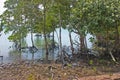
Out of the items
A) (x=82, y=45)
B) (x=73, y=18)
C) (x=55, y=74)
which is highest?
(x=73, y=18)

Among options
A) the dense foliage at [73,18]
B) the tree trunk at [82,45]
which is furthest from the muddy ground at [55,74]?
the tree trunk at [82,45]

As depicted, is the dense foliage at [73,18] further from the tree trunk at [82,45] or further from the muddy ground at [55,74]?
the muddy ground at [55,74]

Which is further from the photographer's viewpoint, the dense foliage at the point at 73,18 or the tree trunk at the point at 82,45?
the tree trunk at the point at 82,45

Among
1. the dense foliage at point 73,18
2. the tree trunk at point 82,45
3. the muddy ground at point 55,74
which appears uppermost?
the dense foliage at point 73,18

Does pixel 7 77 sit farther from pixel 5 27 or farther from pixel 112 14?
pixel 5 27

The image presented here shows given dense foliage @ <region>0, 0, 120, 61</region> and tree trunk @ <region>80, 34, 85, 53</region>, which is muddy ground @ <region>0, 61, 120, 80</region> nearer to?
dense foliage @ <region>0, 0, 120, 61</region>

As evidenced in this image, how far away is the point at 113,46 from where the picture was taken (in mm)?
21875

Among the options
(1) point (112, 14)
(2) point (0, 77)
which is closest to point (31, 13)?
(1) point (112, 14)

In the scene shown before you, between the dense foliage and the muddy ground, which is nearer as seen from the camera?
the muddy ground

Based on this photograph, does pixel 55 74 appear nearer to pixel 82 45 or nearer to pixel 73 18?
pixel 73 18

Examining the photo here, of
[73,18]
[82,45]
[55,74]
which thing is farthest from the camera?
[82,45]

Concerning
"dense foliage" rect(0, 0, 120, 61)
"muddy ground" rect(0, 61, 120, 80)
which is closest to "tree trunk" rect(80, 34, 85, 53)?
"dense foliage" rect(0, 0, 120, 61)

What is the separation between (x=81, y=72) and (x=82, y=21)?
3.59 metres

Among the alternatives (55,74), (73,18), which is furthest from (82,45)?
(55,74)
